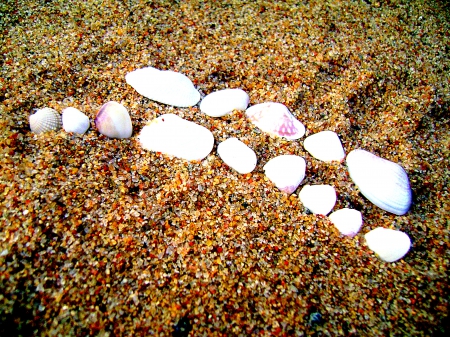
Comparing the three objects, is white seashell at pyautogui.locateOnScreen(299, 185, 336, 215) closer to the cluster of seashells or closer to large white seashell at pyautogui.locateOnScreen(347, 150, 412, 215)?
the cluster of seashells

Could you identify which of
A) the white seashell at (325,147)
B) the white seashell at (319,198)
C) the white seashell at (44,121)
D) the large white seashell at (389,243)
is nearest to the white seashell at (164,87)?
the white seashell at (44,121)

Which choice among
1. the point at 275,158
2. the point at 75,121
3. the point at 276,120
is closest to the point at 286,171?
the point at 275,158

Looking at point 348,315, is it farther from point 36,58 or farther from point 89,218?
point 36,58

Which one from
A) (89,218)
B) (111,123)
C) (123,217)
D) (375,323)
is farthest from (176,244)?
(375,323)

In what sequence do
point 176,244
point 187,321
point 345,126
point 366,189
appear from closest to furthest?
1. point 187,321
2. point 176,244
3. point 366,189
4. point 345,126

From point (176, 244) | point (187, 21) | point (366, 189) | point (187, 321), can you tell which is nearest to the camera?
point (187, 321)

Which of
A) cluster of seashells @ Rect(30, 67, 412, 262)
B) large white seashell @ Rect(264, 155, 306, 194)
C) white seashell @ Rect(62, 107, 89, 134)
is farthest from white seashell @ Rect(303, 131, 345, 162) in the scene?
white seashell @ Rect(62, 107, 89, 134)
